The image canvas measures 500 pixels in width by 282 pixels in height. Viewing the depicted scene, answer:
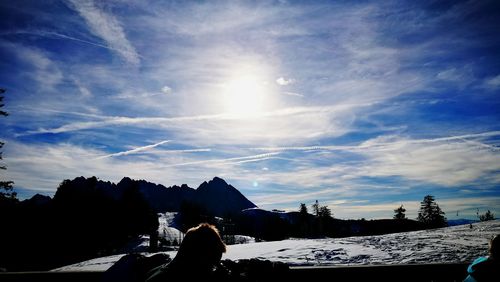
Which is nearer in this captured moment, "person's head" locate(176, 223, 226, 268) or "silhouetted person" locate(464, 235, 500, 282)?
"person's head" locate(176, 223, 226, 268)

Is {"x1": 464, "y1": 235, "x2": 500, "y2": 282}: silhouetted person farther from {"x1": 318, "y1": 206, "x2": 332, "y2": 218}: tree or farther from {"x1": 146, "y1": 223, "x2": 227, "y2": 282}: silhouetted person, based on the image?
{"x1": 318, "y1": 206, "x2": 332, "y2": 218}: tree

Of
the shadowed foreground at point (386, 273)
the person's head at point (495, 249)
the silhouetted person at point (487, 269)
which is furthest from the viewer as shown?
the shadowed foreground at point (386, 273)

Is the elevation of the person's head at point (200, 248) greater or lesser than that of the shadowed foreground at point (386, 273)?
greater

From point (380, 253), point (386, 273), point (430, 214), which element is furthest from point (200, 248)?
point (430, 214)

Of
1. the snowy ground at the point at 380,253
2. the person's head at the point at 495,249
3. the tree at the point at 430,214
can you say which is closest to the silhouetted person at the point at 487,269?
the person's head at the point at 495,249

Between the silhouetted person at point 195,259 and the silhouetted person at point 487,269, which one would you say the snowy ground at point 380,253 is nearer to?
the silhouetted person at point 487,269

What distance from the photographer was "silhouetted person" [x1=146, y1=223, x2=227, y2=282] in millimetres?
2426

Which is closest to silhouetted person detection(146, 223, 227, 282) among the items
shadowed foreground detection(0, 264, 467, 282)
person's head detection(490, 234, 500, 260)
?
shadowed foreground detection(0, 264, 467, 282)

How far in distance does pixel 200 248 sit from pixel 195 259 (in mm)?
95

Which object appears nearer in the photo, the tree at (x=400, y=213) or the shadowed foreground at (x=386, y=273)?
the shadowed foreground at (x=386, y=273)

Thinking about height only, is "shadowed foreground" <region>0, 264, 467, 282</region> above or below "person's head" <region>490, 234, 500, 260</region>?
below

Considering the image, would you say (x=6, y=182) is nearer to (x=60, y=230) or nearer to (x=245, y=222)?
(x=60, y=230)

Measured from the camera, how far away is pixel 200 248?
98.7 inches

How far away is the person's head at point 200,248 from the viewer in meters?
2.49
